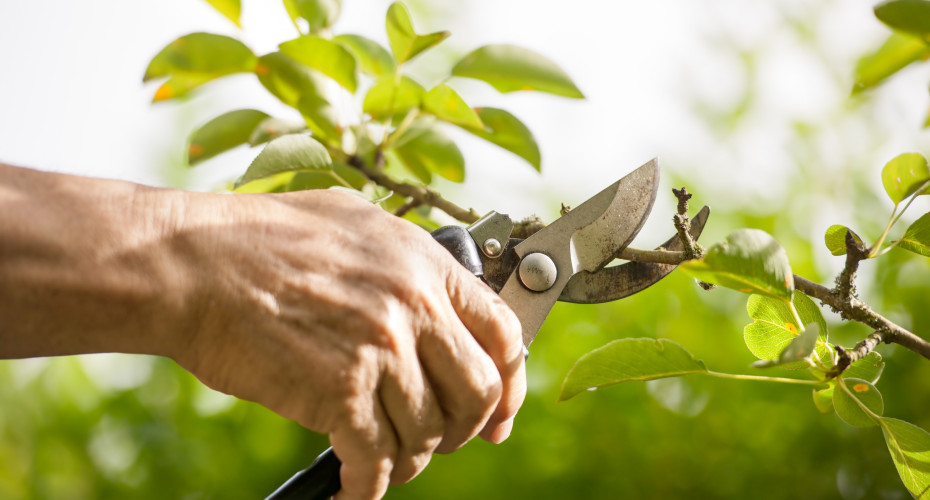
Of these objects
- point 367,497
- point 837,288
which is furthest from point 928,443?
point 367,497

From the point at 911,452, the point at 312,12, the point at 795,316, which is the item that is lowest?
the point at 911,452

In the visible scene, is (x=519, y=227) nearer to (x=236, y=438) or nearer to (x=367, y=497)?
(x=367, y=497)

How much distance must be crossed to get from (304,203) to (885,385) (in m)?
1.28

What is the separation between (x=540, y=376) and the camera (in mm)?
1387

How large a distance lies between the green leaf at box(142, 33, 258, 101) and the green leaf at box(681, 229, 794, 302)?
49 cm

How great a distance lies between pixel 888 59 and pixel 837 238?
17 centimetres

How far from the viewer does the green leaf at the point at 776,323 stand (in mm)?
485

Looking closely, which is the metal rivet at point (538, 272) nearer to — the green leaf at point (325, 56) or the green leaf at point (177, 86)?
the green leaf at point (325, 56)

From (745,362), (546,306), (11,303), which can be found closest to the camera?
(11,303)

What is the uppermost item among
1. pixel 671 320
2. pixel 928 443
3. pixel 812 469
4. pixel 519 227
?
pixel 519 227

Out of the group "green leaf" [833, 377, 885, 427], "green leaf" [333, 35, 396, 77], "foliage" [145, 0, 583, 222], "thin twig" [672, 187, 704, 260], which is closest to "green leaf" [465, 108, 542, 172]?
"foliage" [145, 0, 583, 222]

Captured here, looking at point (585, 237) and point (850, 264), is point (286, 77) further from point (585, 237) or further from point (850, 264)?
point (850, 264)

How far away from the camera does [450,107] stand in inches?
25.0

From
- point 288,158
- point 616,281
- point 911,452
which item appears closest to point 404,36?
point 288,158
